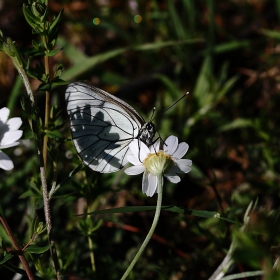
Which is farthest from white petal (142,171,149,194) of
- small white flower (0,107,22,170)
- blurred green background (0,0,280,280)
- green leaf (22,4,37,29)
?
green leaf (22,4,37,29)

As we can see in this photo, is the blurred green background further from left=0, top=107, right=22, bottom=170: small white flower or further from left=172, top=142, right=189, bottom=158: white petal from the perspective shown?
left=172, top=142, right=189, bottom=158: white petal

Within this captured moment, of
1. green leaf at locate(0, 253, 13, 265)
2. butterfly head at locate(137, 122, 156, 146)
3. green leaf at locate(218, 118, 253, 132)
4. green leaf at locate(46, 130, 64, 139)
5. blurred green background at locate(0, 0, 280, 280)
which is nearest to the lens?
green leaf at locate(0, 253, 13, 265)

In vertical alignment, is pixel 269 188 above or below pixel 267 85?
below

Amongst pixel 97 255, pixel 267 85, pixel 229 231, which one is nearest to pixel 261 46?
pixel 267 85

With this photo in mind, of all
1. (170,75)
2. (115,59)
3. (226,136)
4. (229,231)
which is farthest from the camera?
(115,59)

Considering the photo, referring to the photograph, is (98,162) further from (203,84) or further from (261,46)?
(261,46)
